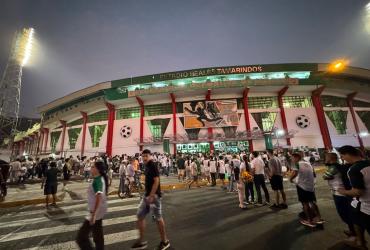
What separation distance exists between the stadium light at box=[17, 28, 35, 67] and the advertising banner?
75.3 ft

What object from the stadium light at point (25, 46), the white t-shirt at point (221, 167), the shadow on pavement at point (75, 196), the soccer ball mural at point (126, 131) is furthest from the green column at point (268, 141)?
the stadium light at point (25, 46)

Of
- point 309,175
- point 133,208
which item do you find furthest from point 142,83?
point 309,175

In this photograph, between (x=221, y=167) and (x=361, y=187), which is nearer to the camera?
(x=361, y=187)

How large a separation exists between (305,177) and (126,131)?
83.4 feet

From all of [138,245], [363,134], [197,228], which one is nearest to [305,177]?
[197,228]

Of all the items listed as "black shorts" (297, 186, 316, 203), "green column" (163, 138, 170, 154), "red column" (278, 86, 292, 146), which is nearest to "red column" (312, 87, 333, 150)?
"red column" (278, 86, 292, 146)

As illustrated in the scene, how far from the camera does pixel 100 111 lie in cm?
→ 3066

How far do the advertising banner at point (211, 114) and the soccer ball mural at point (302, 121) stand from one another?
8.44m

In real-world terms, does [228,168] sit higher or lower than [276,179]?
higher

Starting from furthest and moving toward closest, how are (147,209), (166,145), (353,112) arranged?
(353,112) → (166,145) → (147,209)

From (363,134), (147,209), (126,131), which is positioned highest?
(126,131)

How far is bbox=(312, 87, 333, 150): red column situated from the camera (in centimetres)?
2573

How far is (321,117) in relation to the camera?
26.5m

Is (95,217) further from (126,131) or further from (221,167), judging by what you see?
(126,131)
